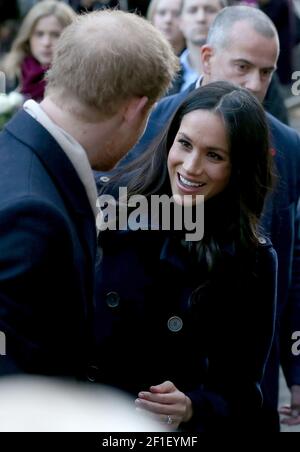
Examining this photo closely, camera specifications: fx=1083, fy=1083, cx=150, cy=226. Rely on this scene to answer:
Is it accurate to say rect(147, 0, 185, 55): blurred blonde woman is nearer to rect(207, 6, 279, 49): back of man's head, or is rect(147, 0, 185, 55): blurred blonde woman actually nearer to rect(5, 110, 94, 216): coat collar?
rect(207, 6, 279, 49): back of man's head

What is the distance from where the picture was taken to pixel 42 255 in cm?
218

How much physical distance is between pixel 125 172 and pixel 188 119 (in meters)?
0.27

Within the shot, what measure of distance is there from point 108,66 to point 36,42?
4.43 m

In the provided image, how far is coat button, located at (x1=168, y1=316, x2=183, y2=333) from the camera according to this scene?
9.46ft

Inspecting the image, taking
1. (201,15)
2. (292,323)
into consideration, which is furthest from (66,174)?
(201,15)

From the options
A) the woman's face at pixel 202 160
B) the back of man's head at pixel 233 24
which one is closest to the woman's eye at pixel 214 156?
the woman's face at pixel 202 160

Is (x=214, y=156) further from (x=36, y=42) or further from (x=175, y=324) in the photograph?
(x=36, y=42)

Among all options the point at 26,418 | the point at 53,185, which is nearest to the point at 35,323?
the point at 53,185

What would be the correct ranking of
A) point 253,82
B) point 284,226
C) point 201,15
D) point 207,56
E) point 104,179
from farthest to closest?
point 201,15
point 207,56
point 253,82
point 284,226
point 104,179

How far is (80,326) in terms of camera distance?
2.35 metres

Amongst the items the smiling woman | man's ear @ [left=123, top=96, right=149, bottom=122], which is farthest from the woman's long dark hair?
man's ear @ [left=123, top=96, right=149, bottom=122]

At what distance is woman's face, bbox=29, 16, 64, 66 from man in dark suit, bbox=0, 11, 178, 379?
4126 millimetres

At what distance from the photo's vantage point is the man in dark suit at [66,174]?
2182mm
